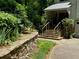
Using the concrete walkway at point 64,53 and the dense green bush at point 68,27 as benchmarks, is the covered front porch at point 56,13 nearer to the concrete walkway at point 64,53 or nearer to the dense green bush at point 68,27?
the dense green bush at point 68,27

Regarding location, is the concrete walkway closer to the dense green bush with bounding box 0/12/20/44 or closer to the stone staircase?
the dense green bush with bounding box 0/12/20/44

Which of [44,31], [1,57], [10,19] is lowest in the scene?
[44,31]

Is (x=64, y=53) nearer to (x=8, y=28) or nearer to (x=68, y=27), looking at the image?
(x=8, y=28)

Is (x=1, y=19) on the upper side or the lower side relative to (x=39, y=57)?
upper

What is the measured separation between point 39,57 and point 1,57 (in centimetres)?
446

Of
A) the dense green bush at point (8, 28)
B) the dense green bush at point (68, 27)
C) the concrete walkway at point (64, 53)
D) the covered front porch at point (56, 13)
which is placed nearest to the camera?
the dense green bush at point (8, 28)

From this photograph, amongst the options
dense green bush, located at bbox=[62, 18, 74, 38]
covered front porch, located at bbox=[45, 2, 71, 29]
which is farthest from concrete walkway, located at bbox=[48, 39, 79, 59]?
covered front porch, located at bbox=[45, 2, 71, 29]

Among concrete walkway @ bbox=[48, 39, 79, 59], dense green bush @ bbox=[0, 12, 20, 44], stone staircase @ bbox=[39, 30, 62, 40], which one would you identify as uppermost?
dense green bush @ bbox=[0, 12, 20, 44]

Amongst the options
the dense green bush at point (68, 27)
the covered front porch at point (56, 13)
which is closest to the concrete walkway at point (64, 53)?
the dense green bush at point (68, 27)

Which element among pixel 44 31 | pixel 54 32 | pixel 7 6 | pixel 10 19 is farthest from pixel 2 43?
pixel 44 31

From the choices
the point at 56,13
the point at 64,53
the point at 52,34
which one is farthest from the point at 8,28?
the point at 56,13

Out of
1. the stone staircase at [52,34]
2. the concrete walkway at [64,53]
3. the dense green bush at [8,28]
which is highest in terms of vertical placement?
the dense green bush at [8,28]

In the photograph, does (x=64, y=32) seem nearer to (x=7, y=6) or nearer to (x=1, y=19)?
(x=7, y=6)

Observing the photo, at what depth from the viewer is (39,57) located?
1008cm
